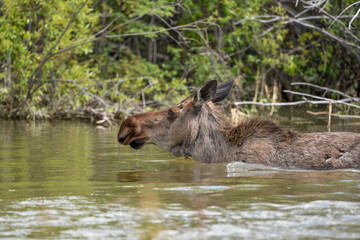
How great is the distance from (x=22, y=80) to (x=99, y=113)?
2.29 metres

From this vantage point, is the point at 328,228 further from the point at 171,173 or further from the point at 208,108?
the point at 208,108

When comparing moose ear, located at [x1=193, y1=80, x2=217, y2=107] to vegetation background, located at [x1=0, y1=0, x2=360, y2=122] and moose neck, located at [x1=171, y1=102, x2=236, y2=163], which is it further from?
vegetation background, located at [x1=0, y1=0, x2=360, y2=122]

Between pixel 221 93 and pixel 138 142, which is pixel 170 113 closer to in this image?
pixel 138 142

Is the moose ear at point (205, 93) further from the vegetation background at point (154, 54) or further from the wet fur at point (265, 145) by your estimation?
the vegetation background at point (154, 54)

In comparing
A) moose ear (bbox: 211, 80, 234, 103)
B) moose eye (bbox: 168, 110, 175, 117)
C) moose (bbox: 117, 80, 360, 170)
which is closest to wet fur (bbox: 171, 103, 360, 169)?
moose (bbox: 117, 80, 360, 170)

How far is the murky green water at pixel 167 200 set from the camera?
16.9 ft

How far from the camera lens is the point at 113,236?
4.98 m

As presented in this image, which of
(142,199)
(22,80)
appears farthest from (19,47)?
(142,199)

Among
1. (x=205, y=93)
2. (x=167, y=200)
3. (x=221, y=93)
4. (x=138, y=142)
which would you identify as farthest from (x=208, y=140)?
(x=167, y=200)

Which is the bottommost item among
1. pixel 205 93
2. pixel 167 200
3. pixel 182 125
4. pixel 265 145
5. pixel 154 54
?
pixel 167 200

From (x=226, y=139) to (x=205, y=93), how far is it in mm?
701

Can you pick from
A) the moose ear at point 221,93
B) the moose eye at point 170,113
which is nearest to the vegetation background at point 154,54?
the moose ear at point 221,93

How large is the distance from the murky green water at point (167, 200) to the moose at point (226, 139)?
0.22m

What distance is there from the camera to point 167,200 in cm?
634
